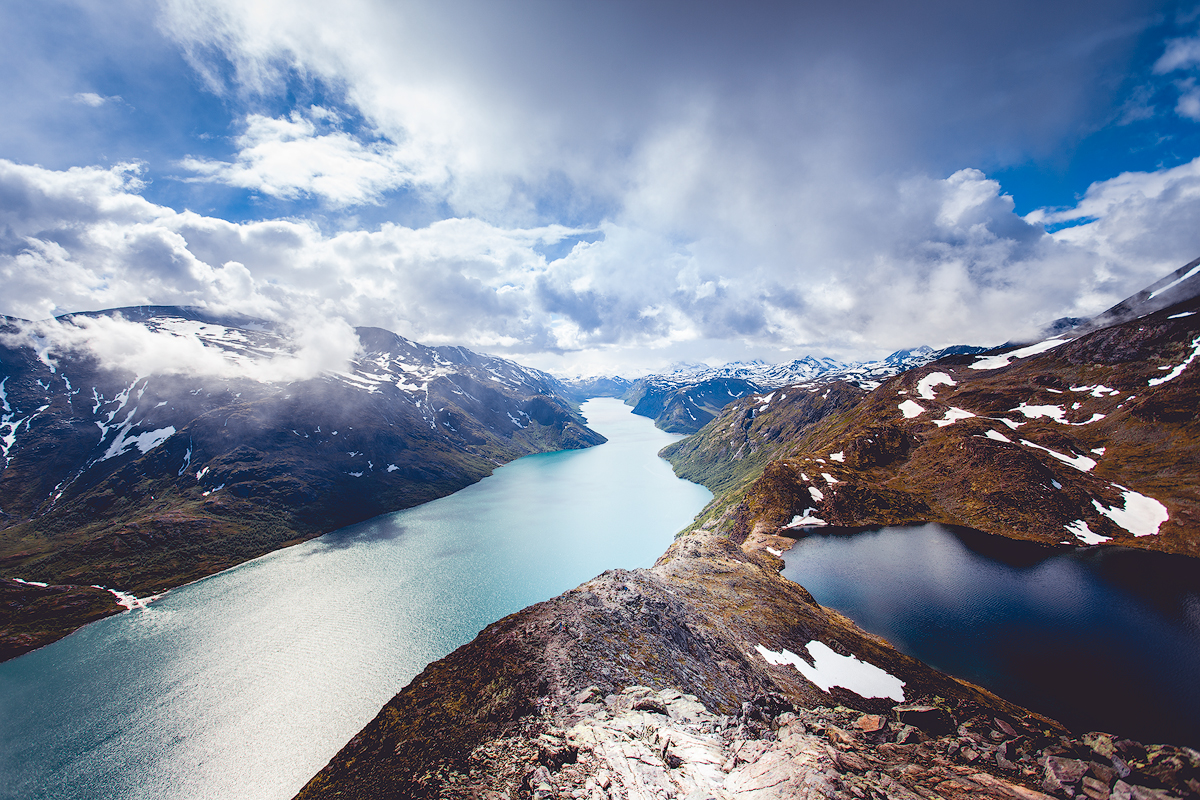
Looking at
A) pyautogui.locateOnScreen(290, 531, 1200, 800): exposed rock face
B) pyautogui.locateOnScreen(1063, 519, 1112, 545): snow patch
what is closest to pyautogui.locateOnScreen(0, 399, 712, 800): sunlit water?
pyautogui.locateOnScreen(290, 531, 1200, 800): exposed rock face

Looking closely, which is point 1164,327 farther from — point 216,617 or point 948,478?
point 216,617

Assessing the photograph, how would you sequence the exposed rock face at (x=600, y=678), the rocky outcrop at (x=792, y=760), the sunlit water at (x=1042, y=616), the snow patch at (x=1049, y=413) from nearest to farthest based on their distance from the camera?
the rocky outcrop at (x=792, y=760)
the exposed rock face at (x=600, y=678)
the sunlit water at (x=1042, y=616)
the snow patch at (x=1049, y=413)

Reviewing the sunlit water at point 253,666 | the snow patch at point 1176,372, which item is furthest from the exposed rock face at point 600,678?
the snow patch at point 1176,372

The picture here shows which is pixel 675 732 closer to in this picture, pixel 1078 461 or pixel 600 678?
pixel 600 678

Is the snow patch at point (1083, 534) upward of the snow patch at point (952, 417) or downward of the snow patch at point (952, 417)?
Answer: downward

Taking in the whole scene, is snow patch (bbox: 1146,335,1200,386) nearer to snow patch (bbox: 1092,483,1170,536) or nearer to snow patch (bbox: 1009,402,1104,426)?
snow patch (bbox: 1009,402,1104,426)

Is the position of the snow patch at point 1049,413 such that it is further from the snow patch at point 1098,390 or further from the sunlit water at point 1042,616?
the sunlit water at point 1042,616
